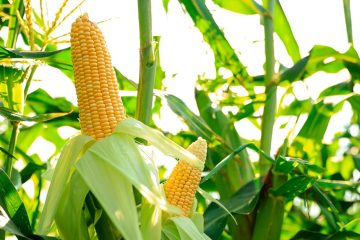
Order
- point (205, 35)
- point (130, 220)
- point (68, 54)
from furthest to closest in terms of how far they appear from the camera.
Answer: point (205, 35), point (68, 54), point (130, 220)

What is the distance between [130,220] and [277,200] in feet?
3.13

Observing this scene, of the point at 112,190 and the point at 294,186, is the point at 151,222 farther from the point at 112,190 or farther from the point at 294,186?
the point at 294,186

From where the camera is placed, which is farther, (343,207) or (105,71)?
(343,207)

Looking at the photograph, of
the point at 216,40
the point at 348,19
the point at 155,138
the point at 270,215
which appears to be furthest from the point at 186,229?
the point at 348,19

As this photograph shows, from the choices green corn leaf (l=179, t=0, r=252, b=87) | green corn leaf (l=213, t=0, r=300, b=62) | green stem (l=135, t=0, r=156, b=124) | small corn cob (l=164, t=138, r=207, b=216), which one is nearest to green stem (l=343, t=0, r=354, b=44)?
green corn leaf (l=213, t=0, r=300, b=62)

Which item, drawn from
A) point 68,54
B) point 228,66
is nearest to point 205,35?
point 228,66

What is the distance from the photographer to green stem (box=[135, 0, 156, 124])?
173cm

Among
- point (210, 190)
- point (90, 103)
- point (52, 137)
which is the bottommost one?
point (210, 190)

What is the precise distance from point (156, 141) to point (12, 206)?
339 mm

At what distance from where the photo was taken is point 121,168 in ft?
4.64

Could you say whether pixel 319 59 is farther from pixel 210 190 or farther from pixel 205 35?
pixel 210 190

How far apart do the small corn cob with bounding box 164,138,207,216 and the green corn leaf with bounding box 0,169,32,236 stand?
33 centimetres

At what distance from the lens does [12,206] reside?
1.52 meters

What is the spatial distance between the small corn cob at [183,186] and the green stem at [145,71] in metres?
0.16
